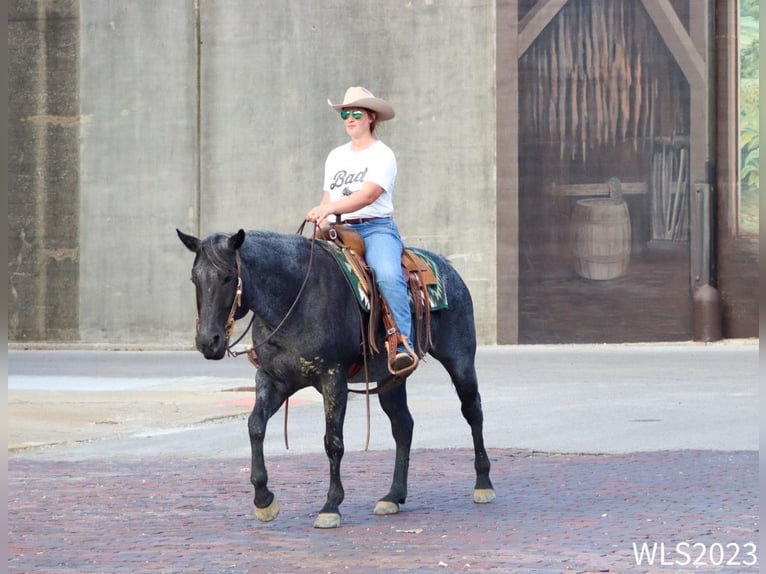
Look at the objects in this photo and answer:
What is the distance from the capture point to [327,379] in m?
8.93

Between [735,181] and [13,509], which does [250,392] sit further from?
[735,181]

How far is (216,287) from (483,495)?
2452 mm

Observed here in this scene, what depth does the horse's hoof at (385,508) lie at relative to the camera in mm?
9250

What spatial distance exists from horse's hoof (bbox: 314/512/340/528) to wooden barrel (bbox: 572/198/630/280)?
953 inches

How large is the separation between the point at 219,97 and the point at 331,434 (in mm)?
26675

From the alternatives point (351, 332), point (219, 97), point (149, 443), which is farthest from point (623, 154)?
point (351, 332)

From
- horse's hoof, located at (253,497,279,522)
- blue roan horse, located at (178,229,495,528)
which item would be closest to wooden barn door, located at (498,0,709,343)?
blue roan horse, located at (178,229,495,528)

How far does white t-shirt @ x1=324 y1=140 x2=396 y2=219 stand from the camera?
9.45 meters

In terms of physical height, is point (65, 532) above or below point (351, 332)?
below

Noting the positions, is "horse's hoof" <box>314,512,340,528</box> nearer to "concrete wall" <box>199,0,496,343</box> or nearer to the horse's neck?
the horse's neck

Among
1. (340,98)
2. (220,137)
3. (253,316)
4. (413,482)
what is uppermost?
(340,98)

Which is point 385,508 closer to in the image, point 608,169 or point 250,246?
point 250,246

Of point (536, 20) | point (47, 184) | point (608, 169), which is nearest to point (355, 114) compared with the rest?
point (608, 169)

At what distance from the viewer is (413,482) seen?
10.8 m
